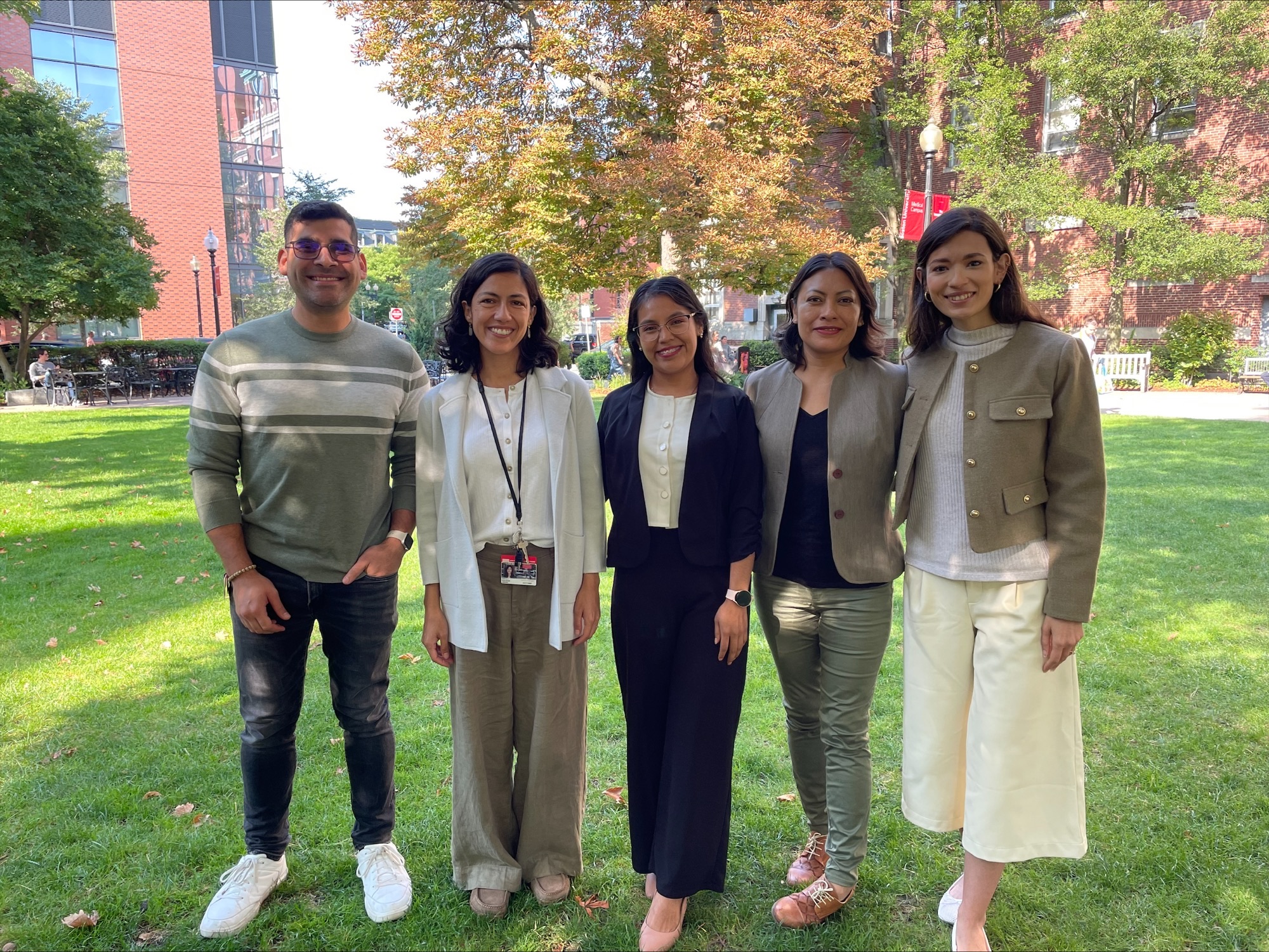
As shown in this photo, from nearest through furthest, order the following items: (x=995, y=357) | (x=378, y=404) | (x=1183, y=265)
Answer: (x=995, y=357) → (x=378, y=404) → (x=1183, y=265)

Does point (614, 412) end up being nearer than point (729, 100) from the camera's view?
Yes

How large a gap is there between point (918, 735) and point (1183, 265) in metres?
23.2

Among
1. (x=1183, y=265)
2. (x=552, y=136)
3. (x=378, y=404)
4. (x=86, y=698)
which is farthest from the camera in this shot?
(x=1183, y=265)

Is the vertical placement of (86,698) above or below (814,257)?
below

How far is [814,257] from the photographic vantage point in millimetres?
2766

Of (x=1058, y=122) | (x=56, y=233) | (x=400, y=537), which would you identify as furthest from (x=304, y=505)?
(x=1058, y=122)

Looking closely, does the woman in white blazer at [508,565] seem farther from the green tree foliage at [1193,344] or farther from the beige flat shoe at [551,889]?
the green tree foliage at [1193,344]

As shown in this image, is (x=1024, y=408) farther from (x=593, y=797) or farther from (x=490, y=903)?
(x=593, y=797)

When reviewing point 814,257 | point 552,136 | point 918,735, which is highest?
point 552,136

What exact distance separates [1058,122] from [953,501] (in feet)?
89.0

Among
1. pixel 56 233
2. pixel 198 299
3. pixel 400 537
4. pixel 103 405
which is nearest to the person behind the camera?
pixel 400 537

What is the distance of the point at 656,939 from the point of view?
2596mm

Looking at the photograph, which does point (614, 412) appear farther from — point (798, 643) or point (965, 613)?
point (965, 613)

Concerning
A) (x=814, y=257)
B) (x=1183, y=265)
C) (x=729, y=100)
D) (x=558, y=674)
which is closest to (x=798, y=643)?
(x=558, y=674)
